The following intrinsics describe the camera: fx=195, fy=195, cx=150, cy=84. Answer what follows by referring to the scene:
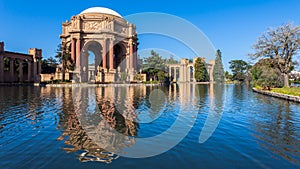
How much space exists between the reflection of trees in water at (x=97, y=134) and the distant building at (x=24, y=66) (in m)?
56.3

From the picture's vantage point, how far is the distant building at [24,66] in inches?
2302

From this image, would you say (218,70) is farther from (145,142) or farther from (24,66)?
(145,142)

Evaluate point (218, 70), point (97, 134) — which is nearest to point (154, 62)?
point (218, 70)

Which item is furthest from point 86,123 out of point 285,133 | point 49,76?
point 49,76

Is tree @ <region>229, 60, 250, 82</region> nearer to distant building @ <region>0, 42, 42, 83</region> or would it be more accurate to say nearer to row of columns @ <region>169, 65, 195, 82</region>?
row of columns @ <region>169, 65, 195, 82</region>

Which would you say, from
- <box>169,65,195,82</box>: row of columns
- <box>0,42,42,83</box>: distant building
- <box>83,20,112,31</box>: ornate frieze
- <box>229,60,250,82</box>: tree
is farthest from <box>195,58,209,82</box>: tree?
<box>0,42,42,83</box>: distant building

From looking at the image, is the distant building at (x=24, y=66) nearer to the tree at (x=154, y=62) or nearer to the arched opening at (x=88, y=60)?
the arched opening at (x=88, y=60)

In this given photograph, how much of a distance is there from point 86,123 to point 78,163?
14.5 ft

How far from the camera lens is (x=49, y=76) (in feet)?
183

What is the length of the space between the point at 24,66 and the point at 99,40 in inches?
1126

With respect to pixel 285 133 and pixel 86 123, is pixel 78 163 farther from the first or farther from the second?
pixel 285 133

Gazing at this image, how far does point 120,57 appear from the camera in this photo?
7125 cm

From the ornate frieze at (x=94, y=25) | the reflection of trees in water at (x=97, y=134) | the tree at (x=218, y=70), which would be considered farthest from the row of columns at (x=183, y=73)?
the reflection of trees in water at (x=97, y=134)

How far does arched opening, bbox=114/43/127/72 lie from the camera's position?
68844 mm
